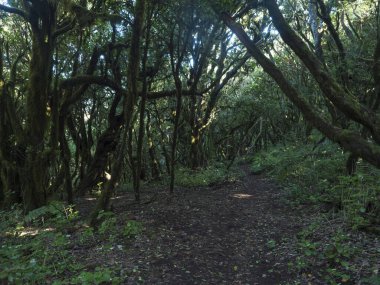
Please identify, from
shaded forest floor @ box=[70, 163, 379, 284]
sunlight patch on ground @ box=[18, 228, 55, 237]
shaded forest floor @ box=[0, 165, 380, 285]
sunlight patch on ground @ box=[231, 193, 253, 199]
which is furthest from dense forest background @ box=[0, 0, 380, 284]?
sunlight patch on ground @ box=[231, 193, 253, 199]

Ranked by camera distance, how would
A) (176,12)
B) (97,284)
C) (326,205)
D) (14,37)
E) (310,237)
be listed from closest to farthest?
(97,284) < (310,237) < (326,205) < (176,12) < (14,37)

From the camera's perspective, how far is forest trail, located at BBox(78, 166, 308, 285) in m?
5.67

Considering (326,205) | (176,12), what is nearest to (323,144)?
(326,205)

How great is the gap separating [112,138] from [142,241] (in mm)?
8165

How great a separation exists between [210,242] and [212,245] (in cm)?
17

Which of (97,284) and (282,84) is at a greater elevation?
(282,84)

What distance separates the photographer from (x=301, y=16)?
1672 cm

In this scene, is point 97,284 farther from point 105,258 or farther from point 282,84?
point 282,84

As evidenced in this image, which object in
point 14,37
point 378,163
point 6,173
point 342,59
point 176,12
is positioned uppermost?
point 14,37

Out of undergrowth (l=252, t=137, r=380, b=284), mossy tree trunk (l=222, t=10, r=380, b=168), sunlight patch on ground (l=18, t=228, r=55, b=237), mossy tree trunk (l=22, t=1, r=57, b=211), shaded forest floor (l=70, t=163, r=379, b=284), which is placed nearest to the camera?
mossy tree trunk (l=222, t=10, r=380, b=168)

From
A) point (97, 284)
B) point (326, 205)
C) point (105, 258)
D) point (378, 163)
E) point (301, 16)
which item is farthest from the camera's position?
point (301, 16)

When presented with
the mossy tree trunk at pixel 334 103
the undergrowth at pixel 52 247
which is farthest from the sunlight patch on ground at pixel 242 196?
the mossy tree trunk at pixel 334 103

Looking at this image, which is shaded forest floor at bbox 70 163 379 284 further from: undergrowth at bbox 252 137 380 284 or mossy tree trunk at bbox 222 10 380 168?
mossy tree trunk at bbox 222 10 380 168

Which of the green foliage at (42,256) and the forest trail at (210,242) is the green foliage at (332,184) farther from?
the green foliage at (42,256)
